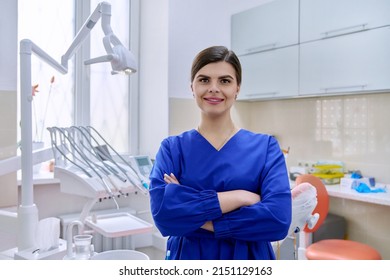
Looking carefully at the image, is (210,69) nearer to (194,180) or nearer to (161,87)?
(194,180)

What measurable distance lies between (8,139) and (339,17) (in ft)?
6.55

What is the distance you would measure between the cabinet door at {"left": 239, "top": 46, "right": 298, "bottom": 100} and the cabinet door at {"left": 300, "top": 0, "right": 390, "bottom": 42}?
0.18 metres

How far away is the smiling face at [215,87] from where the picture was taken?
0.85 metres

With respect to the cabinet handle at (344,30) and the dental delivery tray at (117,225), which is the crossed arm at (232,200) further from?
the cabinet handle at (344,30)

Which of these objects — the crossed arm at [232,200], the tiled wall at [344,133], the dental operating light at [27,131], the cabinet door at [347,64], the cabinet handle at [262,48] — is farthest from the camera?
the cabinet handle at [262,48]

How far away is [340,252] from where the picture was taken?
1.83 meters

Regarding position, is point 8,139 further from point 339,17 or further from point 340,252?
point 339,17

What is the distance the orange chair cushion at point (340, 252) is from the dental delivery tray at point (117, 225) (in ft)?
2.89

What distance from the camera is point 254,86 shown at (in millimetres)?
2889

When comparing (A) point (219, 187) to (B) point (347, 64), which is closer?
(A) point (219, 187)

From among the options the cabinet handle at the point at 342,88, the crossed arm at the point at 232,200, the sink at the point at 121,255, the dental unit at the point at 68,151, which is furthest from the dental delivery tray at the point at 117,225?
the cabinet handle at the point at 342,88

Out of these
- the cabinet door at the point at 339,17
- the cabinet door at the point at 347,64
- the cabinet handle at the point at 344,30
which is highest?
the cabinet door at the point at 339,17

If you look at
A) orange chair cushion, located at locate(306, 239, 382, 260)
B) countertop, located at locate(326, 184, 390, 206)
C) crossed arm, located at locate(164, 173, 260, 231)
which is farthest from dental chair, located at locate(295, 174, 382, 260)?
crossed arm, located at locate(164, 173, 260, 231)

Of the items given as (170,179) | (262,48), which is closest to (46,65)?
(262,48)
